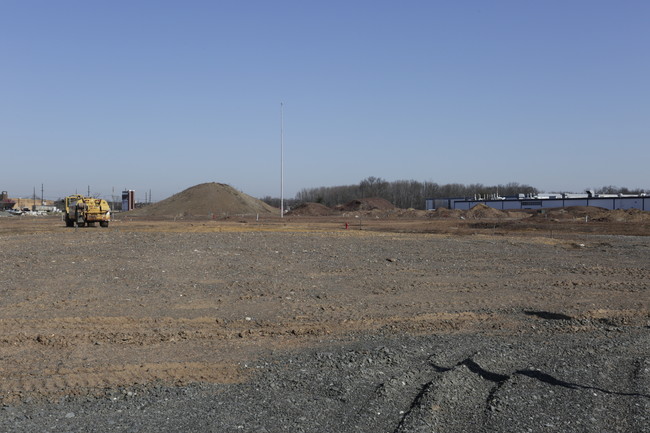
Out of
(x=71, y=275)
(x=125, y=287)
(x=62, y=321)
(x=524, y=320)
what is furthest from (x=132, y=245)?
(x=524, y=320)

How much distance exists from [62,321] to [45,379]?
325 centimetres

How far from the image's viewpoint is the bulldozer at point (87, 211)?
131ft

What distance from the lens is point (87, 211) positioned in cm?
A: 3984

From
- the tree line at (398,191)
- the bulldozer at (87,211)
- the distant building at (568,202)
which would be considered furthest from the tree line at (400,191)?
the bulldozer at (87,211)

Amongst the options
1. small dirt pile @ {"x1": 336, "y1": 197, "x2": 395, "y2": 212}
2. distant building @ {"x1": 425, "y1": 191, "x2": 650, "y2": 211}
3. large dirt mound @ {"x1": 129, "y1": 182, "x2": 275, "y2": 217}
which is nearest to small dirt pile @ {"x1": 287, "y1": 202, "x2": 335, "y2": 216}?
large dirt mound @ {"x1": 129, "y1": 182, "x2": 275, "y2": 217}

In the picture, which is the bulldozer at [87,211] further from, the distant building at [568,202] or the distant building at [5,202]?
the distant building at [5,202]

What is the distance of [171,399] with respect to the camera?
21.3ft

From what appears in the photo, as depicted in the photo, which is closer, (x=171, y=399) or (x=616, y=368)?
(x=171, y=399)

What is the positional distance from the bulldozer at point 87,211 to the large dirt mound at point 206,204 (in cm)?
3661

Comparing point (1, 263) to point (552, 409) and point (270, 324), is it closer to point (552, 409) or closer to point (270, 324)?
point (270, 324)

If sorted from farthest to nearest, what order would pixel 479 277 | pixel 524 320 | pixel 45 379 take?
pixel 479 277
pixel 524 320
pixel 45 379

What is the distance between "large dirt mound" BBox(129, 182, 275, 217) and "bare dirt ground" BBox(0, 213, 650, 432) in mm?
64214

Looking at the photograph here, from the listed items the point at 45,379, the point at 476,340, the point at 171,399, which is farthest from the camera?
the point at 476,340

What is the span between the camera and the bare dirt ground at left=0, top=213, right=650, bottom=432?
6.16m
